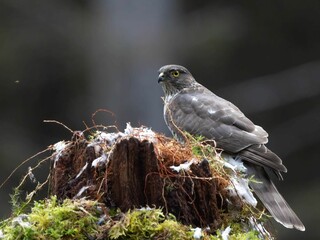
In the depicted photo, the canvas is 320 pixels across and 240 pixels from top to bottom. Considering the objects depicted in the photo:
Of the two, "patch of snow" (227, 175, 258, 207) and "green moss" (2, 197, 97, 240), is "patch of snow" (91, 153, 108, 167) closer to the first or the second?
"green moss" (2, 197, 97, 240)

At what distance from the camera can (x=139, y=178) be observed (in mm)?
6215

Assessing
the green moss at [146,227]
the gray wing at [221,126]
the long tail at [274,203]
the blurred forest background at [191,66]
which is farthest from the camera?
the blurred forest background at [191,66]

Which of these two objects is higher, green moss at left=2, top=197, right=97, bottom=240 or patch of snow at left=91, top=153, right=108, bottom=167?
patch of snow at left=91, top=153, right=108, bottom=167

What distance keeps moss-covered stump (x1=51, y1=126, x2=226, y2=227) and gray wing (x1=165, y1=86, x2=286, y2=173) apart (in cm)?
171

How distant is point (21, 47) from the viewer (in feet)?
56.7

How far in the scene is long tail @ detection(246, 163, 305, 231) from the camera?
7714 mm

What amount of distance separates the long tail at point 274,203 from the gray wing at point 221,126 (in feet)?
0.49

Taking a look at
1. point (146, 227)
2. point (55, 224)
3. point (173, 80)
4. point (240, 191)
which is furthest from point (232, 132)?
point (55, 224)

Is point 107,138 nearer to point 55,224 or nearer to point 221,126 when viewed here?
point 55,224

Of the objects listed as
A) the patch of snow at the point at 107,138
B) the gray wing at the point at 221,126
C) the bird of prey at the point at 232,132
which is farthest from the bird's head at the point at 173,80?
the patch of snow at the point at 107,138

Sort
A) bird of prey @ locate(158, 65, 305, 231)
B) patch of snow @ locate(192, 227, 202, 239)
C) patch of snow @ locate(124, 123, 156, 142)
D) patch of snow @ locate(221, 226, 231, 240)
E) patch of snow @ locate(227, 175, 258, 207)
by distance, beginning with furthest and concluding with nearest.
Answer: bird of prey @ locate(158, 65, 305, 231) < patch of snow @ locate(227, 175, 258, 207) < patch of snow @ locate(124, 123, 156, 142) < patch of snow @ locate(221, 226, 231, 240) < patch of snow @ locate(192, 227, 202, 239)

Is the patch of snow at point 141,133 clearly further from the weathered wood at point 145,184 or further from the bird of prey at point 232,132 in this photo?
the bird of prey at point 232,132

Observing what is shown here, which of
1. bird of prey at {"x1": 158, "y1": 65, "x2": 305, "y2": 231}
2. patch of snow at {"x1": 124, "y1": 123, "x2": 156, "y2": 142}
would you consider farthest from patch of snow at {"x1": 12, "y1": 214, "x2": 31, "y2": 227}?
bird of prey at {"x1": 158, "y1": 65, "x2": 305, "y2": 231}

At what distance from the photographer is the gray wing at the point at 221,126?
27.0 feet
